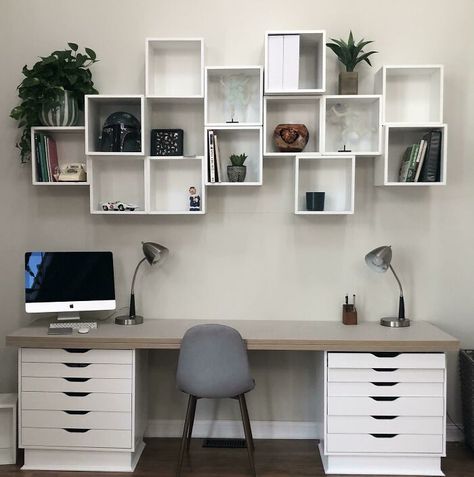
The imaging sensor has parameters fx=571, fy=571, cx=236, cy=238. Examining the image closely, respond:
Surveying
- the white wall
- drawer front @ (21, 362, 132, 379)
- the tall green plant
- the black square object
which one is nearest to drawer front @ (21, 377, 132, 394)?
drawer front @ (21, 362, 132, 379)

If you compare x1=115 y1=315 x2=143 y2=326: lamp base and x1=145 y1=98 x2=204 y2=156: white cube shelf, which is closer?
x1=115 y1=315 x2=143 y2=326: lamp base

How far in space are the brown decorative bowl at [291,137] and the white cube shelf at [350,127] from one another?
6.6 inches

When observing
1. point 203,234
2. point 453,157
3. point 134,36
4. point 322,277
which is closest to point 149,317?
point 203,234

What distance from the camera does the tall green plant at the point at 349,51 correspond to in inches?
129

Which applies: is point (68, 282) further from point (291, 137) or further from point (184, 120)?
point (291, 137)

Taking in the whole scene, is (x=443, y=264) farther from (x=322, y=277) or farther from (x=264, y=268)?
(x=264, y=268)

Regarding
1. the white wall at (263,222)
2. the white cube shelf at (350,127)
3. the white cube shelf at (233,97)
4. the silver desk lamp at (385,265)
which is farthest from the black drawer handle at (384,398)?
the white cube shelf at (233,97)

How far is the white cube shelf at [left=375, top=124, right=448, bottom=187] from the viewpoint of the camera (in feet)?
10.5

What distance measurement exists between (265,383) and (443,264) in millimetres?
1312

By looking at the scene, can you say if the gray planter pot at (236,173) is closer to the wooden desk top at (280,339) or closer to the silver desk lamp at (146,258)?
the silver desk lamp at (146,258)

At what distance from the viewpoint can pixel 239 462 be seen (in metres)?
3.19

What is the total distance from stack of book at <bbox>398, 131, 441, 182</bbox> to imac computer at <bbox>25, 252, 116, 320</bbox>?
1813 millimetres

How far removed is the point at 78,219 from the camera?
139 inches

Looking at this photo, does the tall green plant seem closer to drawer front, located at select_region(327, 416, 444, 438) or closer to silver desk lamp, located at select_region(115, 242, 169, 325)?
silver desk lamp, located at select_region(115, 242, 169, 325)
